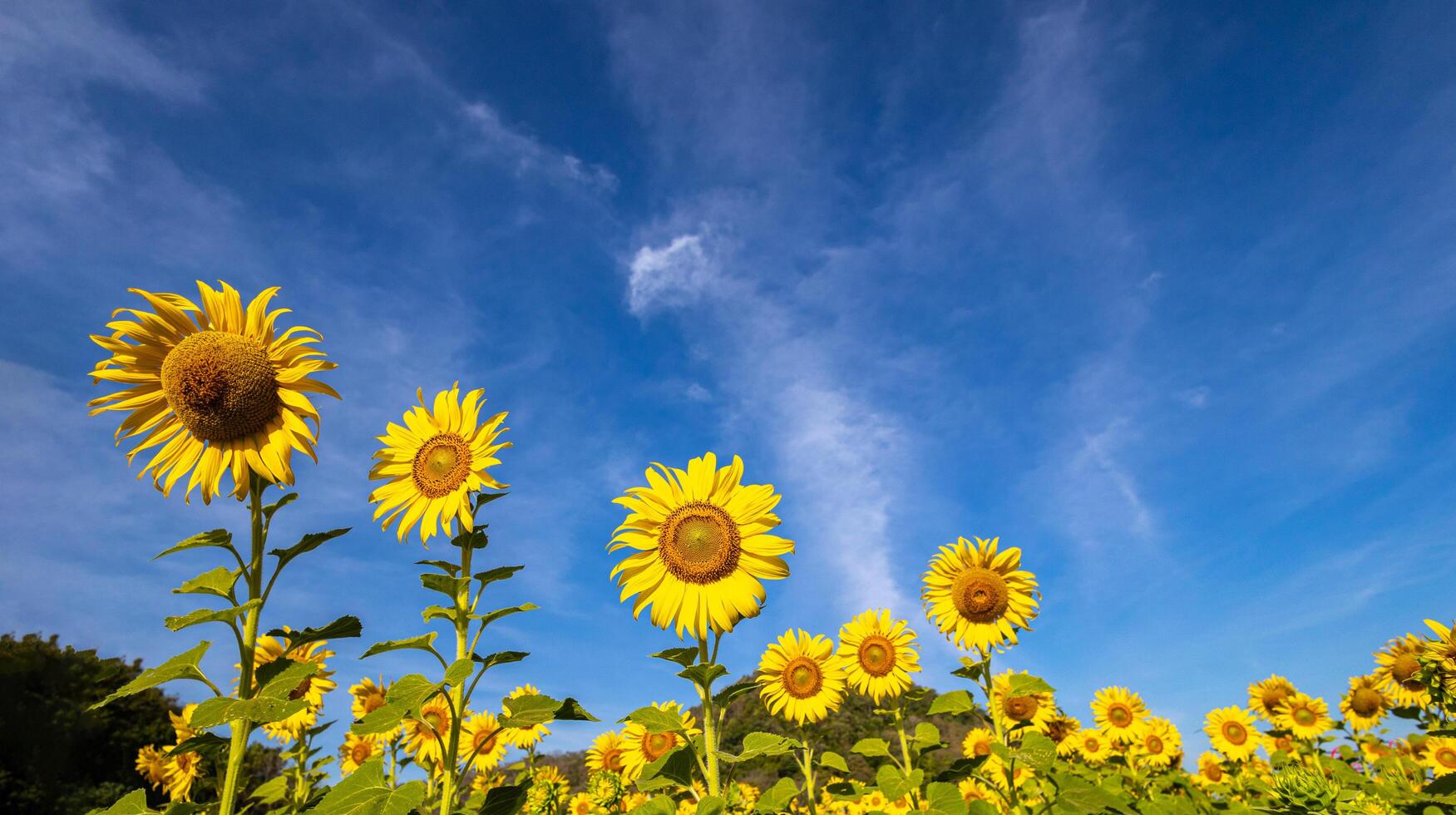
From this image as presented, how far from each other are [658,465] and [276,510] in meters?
2.29

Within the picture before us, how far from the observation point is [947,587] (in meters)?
8.89

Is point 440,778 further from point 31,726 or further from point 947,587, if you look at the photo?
point 31,726

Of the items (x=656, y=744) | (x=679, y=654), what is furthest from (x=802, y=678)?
(x=679, y=654)

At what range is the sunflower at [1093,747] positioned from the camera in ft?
39.4

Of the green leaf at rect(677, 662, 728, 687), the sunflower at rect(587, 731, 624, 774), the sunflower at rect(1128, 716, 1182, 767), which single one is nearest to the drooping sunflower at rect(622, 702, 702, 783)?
the sunflower at rect(587, 731, 624, 774)

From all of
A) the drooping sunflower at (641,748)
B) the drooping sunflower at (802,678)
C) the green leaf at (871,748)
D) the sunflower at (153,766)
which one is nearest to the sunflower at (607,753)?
the drooping sunflower at (641,748)

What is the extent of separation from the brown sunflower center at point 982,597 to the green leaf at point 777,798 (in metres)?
3.53

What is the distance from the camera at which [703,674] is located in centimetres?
434

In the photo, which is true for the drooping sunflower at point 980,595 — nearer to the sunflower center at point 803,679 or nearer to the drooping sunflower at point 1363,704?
the sunflower center at point 803,679

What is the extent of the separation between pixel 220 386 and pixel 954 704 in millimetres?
6340

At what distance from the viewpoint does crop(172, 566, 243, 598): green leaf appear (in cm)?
410

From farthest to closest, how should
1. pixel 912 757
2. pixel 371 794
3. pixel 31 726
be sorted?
pixel 31 726 → pixel 912 757 → pixel 371 794

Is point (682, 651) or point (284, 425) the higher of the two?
point (284, 425)

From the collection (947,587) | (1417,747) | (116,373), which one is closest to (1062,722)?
(947,587)
